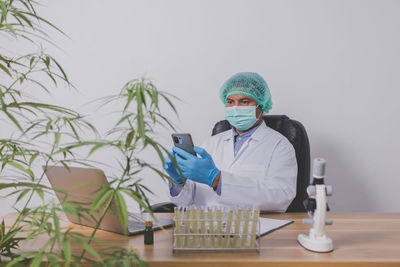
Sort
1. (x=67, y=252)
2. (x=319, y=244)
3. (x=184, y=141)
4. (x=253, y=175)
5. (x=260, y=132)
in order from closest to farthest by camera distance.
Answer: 1. (x=67, y=252)
2. (x=319, y=244)
3. (x=184, y=141)
4. (x=253, y=175)
5. (x=260, y=132)

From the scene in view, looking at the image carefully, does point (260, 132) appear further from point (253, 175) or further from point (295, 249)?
point (295, 249)

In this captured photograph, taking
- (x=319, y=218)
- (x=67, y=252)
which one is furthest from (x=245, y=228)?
(x=67, y=252)

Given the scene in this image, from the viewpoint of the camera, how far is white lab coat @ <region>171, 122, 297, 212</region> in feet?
5.69

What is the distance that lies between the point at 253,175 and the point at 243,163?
11 cm

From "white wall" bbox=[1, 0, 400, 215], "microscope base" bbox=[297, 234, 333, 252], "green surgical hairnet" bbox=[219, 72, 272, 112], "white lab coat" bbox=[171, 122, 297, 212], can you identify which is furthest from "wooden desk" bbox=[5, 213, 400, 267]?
"white wall" bbox=[1, 0, 400, 215]

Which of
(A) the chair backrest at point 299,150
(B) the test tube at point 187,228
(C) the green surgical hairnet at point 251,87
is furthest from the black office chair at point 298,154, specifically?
(B) the test tube at point 187,228

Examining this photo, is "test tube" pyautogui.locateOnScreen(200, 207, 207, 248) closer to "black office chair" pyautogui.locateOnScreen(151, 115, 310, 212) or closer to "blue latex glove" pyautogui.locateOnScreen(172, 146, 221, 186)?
"blue latex glove" pyautogui.locateOnScreen(172, 146, 221, 186)

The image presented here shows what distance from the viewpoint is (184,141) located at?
5.22 ft

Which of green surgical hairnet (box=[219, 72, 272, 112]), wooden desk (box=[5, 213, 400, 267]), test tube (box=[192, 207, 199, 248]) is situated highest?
green surgical hairnet (box=[219, 72, 272, 112])

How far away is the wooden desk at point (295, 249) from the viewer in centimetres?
97

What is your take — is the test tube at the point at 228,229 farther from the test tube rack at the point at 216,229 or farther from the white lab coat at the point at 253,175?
the white lab coat at the point at 253,175

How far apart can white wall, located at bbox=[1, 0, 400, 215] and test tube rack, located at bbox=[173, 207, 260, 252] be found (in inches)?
58.1

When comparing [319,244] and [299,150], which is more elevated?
[299,150]

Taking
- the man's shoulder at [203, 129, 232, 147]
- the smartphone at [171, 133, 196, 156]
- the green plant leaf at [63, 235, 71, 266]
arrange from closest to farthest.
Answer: the green plant leaf at [63, 235, 71, 266] → the smartphone at [171, 133, 196, 156] → the man's shoulder at [203, 129, 232, 147]
